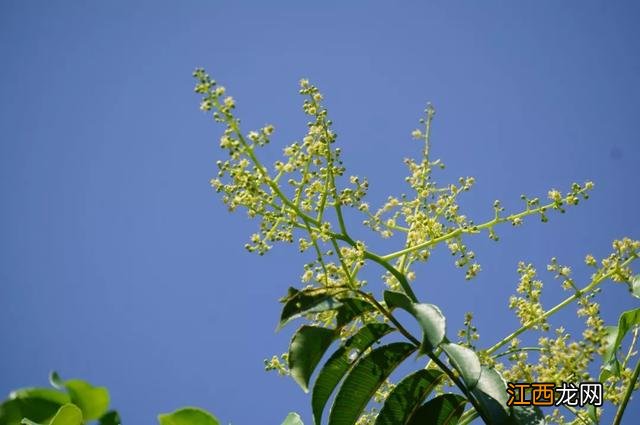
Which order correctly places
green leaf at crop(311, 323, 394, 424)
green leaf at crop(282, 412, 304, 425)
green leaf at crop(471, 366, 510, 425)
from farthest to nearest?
1. green leaf at crop(282, 412, 304, 425)
2. green leaf at crop(311, 323, 394, 424)
3. green leaf at crop(471, 366, 510, 425)

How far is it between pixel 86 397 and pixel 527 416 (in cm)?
120

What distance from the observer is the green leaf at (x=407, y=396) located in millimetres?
2100

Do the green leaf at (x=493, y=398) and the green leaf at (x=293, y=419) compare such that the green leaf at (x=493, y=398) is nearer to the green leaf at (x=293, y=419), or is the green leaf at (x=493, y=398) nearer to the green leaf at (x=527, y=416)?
the green leaf at (x=527, y=416)

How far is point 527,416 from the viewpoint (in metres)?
1.98

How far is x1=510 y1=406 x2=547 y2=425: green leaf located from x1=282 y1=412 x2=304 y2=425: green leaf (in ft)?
2.09

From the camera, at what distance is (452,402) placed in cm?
214

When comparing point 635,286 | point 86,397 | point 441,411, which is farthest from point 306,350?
point 635,286

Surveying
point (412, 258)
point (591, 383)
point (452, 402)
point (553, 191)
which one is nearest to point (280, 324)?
point (452, 402)

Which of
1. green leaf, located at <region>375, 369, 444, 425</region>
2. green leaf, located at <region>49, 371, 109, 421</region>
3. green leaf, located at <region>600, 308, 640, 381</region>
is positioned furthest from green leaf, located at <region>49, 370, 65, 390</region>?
green leaf, located at <region>600, 308, 640, 381</region>

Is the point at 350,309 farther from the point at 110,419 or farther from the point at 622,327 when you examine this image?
the point at 622,327

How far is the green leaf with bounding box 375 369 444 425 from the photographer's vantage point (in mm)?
2100

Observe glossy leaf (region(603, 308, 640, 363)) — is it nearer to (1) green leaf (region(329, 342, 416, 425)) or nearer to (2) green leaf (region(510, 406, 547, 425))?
(2) green leaf (region(510, 406, 547, 425))

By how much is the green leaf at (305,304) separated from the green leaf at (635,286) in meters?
1.26

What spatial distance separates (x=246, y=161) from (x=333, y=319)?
65 cm
